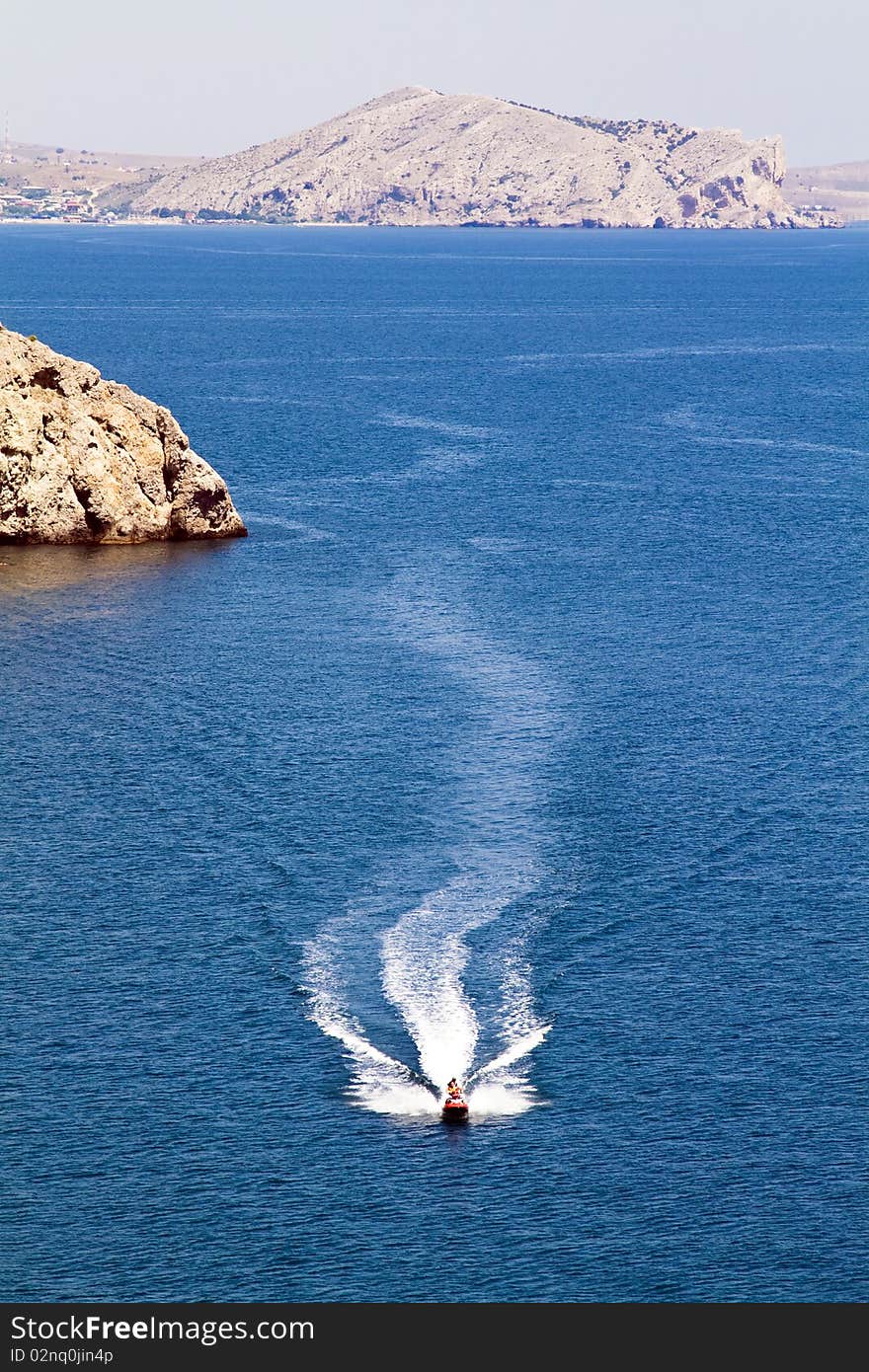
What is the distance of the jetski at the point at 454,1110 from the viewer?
277 ft

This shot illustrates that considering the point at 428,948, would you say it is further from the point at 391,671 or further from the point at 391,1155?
the point at 391,671

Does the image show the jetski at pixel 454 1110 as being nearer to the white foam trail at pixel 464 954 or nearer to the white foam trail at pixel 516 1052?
the white foam trail at pixel 464 954

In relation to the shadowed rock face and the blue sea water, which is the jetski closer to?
the blue sea water

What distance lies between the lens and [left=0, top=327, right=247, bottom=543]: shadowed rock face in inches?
7042

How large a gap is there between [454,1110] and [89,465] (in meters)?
108

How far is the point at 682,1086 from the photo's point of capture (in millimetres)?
87250

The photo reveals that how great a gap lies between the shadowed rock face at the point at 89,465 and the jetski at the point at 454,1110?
106671mm

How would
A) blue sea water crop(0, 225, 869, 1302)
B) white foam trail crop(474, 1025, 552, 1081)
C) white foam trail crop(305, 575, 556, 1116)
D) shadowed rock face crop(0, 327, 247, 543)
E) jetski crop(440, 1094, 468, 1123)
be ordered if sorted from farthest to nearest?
shadowed rock face crop(0, 327, 247, 543) → white foam trail crop(474, 1025, 552, 1081) → white foam trail crop(305, 575, 556, 1116) → jetski crop(440, 1094, 468, 1123) → blue sea water crop(0, 225, 869, 1302)

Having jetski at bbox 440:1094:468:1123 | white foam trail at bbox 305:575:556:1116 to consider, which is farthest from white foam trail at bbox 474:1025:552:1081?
jetski at bbox 440:1094:468:1123

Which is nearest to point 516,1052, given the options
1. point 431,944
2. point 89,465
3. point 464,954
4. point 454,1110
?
point 454,1110

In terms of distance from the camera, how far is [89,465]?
180 meters

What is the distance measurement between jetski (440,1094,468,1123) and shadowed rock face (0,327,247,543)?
107 metres

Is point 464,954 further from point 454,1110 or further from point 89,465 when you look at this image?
point 89,465

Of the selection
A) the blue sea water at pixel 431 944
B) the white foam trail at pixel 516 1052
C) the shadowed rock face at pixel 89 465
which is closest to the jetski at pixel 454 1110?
the blue sea water at pixel 431 944
